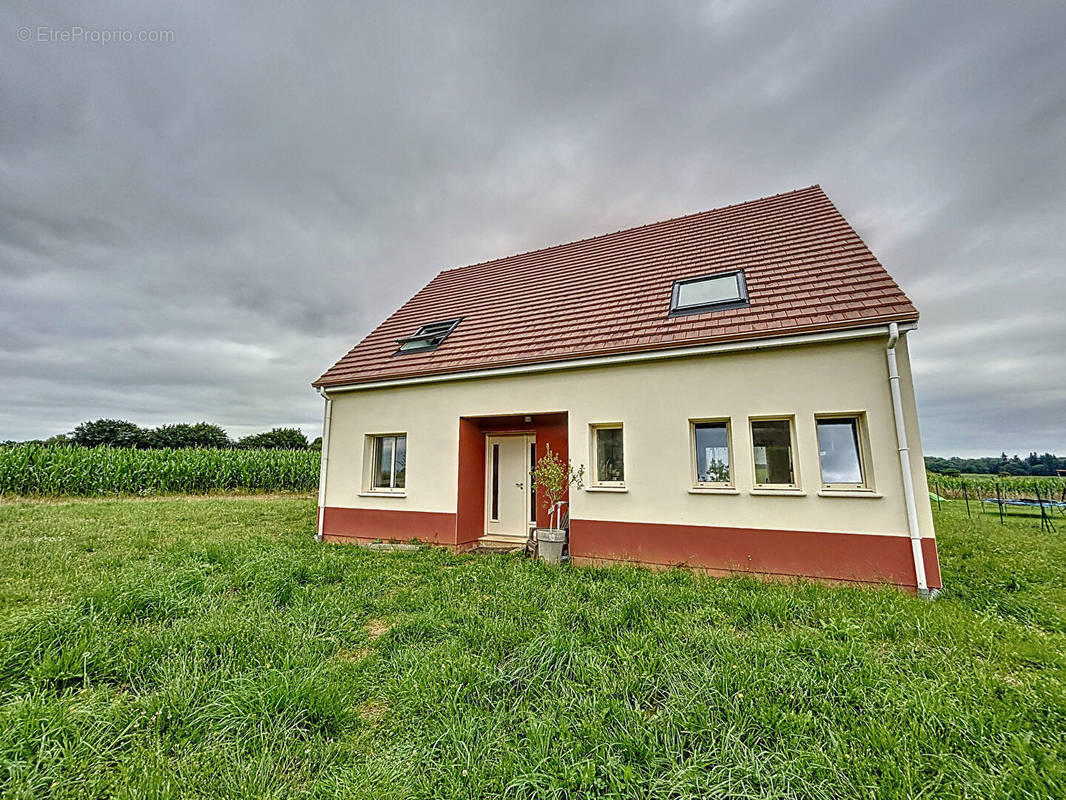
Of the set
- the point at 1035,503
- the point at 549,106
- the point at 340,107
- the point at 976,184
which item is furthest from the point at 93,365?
the point at 1035,503

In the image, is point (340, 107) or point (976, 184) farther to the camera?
point (976, 184)

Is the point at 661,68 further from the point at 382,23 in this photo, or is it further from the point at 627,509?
the point at 627,509

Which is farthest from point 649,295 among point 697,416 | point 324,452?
point 324,452

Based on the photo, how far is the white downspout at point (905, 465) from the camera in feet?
17.6

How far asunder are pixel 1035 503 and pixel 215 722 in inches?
1070

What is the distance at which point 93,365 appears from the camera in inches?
1604

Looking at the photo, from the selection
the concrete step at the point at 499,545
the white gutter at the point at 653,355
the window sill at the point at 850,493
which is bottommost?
the concrete step at the point at 499,545

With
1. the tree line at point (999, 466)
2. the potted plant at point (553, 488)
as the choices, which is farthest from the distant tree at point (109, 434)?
the tree line at point (999, 466)

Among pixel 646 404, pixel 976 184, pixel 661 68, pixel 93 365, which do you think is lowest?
pixel 646 404

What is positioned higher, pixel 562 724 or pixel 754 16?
pixel 754 16

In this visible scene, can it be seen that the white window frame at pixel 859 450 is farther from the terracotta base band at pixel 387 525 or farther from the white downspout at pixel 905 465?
the terracotta base band at pixel 387 525

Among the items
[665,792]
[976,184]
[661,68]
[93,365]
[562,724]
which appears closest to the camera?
[665,792]

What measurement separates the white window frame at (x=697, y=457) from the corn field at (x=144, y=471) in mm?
20858

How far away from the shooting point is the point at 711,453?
22.6 ft
